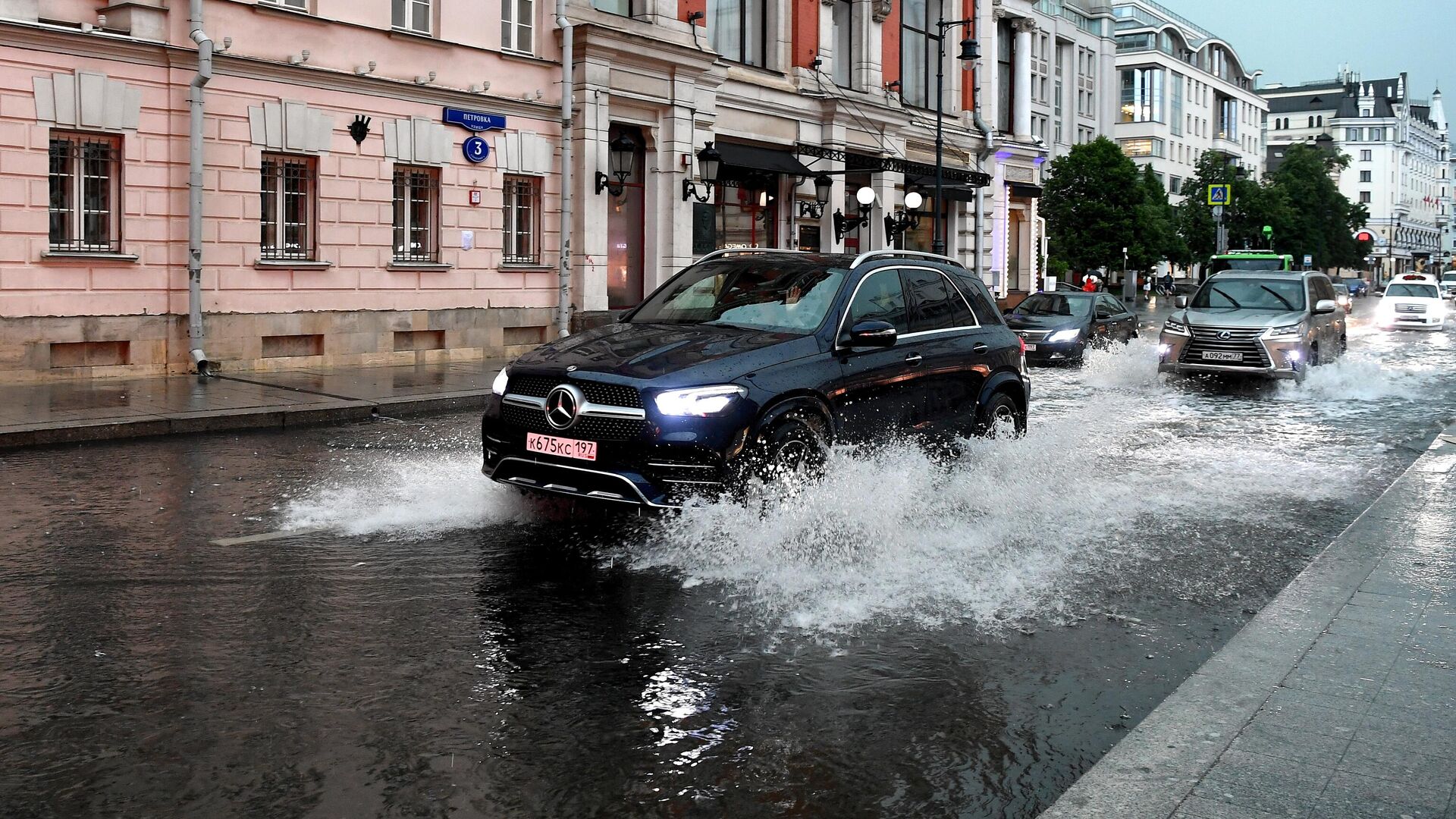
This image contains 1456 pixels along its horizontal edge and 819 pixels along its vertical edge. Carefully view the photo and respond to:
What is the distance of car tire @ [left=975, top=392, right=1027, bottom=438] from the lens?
393 inches

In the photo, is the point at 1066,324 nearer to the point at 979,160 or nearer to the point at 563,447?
the point at 979,160

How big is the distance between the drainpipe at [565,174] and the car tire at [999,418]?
15.6m

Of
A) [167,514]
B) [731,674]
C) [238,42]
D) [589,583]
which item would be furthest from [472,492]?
[238,42]

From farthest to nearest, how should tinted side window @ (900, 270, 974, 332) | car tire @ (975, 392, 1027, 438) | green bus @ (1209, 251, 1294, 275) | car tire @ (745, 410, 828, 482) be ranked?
green bus @ (1209, 251, 1294, 275) → car tire @ (975, 392, 1027, 438) → tinted side window @ (900, 270, 974, 332) → car tire @ (745, 410, 828, 482)

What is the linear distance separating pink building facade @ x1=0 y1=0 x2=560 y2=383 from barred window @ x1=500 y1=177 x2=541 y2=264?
0.13 ft

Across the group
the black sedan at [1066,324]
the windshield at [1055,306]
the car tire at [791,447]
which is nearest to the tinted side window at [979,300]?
the car tire at [791,447]

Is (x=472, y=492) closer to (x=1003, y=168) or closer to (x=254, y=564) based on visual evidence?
(x=254, y=564)

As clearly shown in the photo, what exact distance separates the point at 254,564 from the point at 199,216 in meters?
13.2

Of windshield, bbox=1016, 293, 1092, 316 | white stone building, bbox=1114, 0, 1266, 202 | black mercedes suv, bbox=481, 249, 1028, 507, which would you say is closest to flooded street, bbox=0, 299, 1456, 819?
black mercedes suv, bbox=481, 249, 1028, 507

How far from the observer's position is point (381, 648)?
5594mm

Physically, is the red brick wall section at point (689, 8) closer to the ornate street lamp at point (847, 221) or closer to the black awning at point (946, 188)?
the ornate street lamp at point (847, 221)

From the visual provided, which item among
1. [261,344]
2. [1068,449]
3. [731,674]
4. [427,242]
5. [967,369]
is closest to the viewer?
[731,674]

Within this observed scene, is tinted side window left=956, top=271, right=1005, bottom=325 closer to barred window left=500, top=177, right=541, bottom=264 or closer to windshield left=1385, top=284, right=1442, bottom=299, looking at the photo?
barred window left=500, top=177, right=541, bottom=264

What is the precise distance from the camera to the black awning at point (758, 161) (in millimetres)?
30094
